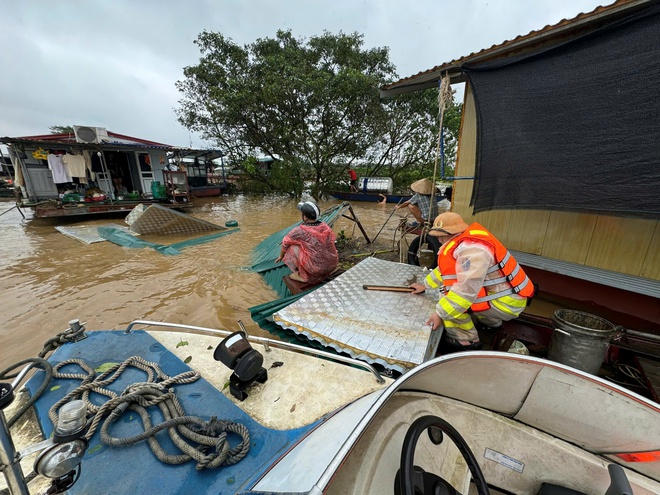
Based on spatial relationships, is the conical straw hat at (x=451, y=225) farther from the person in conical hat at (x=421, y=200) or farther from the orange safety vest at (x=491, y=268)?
the person in conical hat at (x=421, y=200)

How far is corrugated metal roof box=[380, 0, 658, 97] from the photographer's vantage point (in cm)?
247

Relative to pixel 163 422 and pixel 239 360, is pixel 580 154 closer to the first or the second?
pixel 239 360

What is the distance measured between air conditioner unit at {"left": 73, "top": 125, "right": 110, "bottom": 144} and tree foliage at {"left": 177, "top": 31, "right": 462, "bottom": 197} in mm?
5854

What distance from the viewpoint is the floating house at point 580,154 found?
2229 millimetres

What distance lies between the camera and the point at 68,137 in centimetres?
1256

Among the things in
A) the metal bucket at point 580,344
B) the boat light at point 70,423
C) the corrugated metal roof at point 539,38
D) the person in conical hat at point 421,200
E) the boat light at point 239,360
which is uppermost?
the corrugated metal roof at point 539,38

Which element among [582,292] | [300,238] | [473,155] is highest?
[473,155]

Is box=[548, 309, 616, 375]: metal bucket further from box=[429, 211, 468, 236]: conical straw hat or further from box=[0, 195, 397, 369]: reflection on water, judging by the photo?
box=[0, 195, 397, 369]: reflection on water

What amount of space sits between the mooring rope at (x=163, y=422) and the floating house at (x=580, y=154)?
11.6 feet

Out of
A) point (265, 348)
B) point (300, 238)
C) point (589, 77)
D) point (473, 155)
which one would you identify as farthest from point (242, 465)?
point (473, 155)

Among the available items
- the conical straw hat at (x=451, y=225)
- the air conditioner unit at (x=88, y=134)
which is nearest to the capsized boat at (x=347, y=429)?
the conical straw hat at (x=451, y=225)

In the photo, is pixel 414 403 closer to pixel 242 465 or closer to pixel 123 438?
pixel 242 465

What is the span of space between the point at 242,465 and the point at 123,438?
2.18ft

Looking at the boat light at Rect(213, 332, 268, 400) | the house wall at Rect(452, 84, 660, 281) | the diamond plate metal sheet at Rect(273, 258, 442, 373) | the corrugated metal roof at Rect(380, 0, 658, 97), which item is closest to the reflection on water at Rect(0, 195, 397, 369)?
the diamond plate metal sheet at Rect(273, 258, 442, 373)
